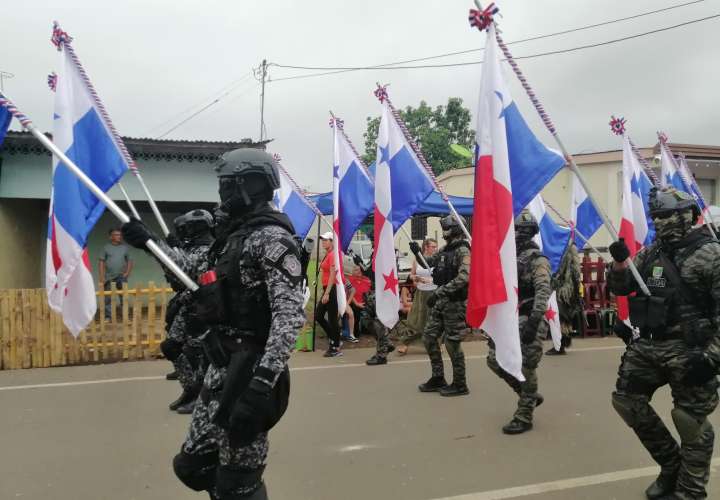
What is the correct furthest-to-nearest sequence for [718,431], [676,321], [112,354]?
[112,354], [718,431], [676,321]

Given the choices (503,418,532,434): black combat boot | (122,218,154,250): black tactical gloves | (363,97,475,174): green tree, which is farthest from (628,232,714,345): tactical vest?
(363,97,475,174): green tree

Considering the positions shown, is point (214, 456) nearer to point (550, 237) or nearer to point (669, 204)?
point (669, 204)

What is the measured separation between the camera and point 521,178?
4.20 meters

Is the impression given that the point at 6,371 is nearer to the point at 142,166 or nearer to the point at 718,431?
the point at 142,166

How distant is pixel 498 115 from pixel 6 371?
6642 mm

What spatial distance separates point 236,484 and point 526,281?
3.36 metres

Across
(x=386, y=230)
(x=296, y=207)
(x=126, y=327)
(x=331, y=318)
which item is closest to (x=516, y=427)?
(x=386, y=230)

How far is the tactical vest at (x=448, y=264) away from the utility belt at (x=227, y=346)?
3736 mm

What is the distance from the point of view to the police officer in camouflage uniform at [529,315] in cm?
487

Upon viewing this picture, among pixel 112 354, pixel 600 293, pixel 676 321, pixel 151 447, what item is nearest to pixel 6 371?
pixel 112 354

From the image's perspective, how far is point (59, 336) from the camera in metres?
7.52

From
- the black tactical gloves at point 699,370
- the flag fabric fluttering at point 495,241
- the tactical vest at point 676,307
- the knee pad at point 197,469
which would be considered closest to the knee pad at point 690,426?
the black tactical gloves at point 699,370

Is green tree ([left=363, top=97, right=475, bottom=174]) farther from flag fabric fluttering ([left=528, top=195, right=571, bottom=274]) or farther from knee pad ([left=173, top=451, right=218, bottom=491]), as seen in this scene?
knee pad ([left=173, top=451, right=218, bottom=491])

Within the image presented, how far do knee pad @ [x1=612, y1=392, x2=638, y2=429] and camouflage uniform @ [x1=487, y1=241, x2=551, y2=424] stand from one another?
1.20m
